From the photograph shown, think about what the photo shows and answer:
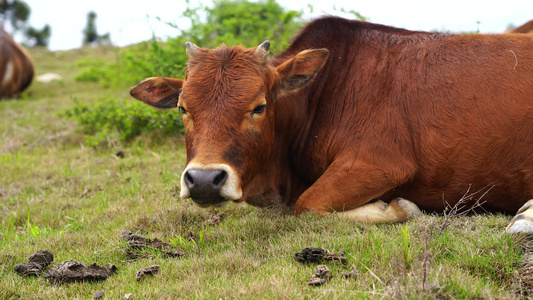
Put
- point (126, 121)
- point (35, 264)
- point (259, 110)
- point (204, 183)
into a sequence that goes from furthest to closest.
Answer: point (126, 121), point (259, 110), point (35, 264), point (204, 183)

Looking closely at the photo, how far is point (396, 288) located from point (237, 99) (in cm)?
221

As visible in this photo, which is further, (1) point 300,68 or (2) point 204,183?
(1) point 300,68

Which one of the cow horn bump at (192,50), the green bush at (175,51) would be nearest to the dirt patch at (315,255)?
the cow horn bump at (192,50)

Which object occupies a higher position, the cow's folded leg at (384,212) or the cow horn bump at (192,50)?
the cow horn bump at (192,50)

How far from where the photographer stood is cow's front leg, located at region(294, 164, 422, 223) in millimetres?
4332

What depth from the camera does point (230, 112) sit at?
13.3ft

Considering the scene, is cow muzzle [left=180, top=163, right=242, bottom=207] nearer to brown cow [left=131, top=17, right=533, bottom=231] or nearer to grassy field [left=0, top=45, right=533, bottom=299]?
brown cow [left=131, top=17, right=533, bottom=231]

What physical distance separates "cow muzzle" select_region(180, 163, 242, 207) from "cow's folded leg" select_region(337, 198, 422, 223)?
1.19 metres

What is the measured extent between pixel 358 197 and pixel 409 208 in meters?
0.50

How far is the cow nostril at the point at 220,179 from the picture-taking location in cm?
363

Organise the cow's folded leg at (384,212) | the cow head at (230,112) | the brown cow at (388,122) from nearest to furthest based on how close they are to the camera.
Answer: the cow head at (230,112) < the brown cow at (388,122) < the cow's folded leg at (384,212)

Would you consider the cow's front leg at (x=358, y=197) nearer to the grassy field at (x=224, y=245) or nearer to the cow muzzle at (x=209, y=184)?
the grassy field at (x=224, y=245)

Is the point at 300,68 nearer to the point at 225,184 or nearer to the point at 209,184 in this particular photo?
the point at 225,184

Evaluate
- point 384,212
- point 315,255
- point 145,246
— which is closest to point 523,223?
point 384,212
